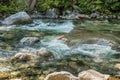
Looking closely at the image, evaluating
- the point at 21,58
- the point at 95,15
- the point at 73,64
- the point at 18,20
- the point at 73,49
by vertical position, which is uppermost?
the point at 21,58

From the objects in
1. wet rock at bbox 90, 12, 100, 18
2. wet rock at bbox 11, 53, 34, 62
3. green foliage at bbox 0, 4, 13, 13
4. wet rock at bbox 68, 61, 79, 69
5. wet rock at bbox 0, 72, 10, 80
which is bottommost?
wet rock at bbox 90, 12, 100, 18

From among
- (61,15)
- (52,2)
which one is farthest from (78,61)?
(52,2)

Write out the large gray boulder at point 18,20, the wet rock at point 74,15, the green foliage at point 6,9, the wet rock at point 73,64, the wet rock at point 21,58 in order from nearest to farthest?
the wet rock at point 73,64
the wet rock at point 21,58
the large gray boulder at point 18,20
the wet rock at point 74,15
the green foliage at point 6,9

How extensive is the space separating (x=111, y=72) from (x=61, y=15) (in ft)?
39.2

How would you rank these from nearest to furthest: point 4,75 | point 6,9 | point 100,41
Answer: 1. point 4,75
2. point 100,41
3. point 6,9

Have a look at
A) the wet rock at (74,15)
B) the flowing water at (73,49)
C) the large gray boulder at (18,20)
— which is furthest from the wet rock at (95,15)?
the flowing water at (73,49)

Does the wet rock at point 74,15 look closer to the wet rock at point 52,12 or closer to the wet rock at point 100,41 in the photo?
the wet rock at point 52,12

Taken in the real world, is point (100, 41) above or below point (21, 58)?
below

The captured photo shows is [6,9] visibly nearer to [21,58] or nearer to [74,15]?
[74,15]

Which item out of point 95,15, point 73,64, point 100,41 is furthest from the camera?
point 95,15

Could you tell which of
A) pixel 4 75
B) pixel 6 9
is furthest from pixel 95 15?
pixel 4 75

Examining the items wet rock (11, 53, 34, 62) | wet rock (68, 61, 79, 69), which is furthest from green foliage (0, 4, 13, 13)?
wet rock (68, 61, 79, 69)

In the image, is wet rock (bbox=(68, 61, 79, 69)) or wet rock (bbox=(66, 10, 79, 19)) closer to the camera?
wet rock (bbox=(68, 61, 79, 69))

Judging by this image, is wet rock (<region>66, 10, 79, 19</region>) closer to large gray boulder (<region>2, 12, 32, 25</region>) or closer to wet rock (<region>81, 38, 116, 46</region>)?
large gray boulder (<region>2, 12, 32, 25</region>)
